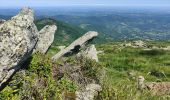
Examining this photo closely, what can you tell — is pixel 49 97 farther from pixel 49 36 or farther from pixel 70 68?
pixel 49 36

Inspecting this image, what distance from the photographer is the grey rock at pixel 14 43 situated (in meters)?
14.3

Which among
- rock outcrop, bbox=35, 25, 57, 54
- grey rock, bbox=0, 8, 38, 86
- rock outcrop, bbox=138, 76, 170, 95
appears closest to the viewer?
grey rock, bbox=0, 8, 38, 86

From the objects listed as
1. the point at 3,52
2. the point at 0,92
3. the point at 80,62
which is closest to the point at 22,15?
the point at 3,52

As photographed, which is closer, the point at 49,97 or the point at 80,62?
the point at 49,97

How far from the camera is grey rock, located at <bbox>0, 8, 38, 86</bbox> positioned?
14268mm

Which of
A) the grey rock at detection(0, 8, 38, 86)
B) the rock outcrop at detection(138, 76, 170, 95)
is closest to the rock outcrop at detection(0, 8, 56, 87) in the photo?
the grey rock at detection(0, 8, 38, 86)

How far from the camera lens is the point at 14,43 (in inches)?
579

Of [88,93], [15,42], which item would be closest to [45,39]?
[88,93]

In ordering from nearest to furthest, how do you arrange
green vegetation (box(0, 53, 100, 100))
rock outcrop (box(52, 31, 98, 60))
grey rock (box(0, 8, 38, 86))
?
1. grey rock (box(0, 8, 38, 86))
2. green vegetation (box(0, 53, 100, 100))
3. rock outcrop (box(52, 31, 98, 60))

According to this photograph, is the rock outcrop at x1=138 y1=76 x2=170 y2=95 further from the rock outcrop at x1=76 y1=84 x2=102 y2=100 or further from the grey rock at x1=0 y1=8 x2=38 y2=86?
the grey rock at x1=0 y1=8 x2=38 y2=86

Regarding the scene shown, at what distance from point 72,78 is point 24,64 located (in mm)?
2505

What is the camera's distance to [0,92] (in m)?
14.6

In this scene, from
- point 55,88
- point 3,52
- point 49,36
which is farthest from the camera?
point 49,36

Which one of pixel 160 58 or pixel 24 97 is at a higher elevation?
pixel 24 97
